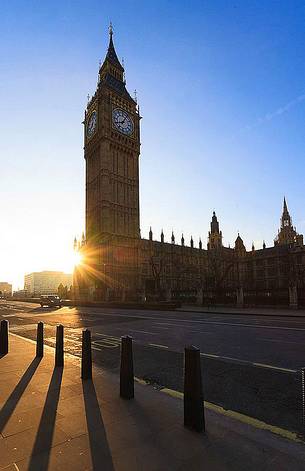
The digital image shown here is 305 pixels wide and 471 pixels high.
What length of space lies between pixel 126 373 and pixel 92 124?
73454mm

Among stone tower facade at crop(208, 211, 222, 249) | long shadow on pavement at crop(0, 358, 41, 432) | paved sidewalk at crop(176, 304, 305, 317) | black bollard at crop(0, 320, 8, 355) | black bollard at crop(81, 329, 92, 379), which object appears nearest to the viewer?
long shadow on pavement at crop(0, 358, 41, 432)

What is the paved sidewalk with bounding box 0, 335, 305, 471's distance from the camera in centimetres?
304

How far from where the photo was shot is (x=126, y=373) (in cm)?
499

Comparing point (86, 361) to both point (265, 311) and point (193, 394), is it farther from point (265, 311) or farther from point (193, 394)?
point (265, 311)

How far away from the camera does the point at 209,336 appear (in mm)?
12117

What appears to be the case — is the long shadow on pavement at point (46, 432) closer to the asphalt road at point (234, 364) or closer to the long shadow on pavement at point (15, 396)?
the long shadow on pavement at point (15, 396)

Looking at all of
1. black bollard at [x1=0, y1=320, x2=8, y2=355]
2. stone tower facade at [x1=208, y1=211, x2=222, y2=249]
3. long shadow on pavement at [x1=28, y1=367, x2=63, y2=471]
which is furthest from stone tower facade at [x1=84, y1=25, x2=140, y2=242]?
long shadow on pavement at [x1=28, y1=367, x2=63, y2=471]

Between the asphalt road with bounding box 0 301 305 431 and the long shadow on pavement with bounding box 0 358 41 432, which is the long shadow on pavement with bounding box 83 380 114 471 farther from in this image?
the asphalt road with bounding box 0 301 305 431

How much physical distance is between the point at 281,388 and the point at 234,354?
295cm

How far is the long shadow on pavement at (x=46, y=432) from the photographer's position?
308cm

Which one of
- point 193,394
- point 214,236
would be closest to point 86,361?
point 193,394

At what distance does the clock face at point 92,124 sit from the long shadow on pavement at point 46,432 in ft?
233

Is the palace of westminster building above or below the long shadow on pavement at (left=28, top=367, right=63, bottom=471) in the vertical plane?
above

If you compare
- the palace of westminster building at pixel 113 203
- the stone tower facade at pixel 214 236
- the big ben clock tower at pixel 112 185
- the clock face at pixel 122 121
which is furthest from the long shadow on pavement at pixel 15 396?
the stone tower facade at pixel 214 236
